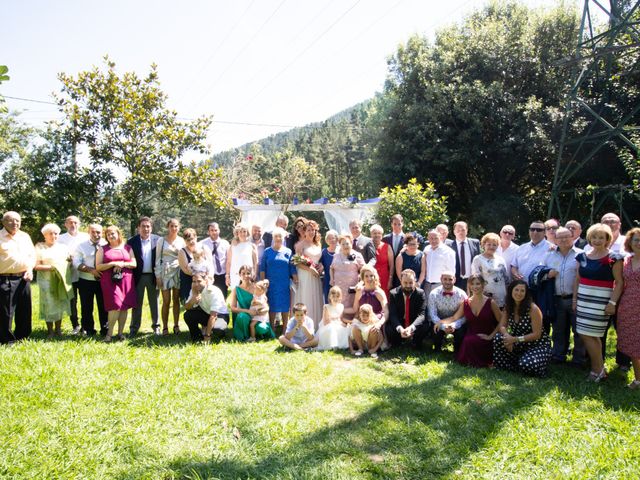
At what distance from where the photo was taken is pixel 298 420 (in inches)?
145

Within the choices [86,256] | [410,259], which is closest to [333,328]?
[410,259]

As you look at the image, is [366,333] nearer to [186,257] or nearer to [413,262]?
[413,262]

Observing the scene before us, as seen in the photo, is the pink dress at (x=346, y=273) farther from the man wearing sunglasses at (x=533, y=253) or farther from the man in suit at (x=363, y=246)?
the man wearing sunglasses at (x=533, y=253)

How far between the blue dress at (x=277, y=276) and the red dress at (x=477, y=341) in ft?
8.31

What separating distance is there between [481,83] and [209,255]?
12538 mm

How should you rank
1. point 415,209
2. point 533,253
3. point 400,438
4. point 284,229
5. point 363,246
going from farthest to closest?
1. point 415,209
2. point 284,229
3. point 363,246
4. point 533,253
5. point 400,438

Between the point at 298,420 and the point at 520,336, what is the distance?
268 centimetres

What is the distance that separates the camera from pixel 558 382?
4.57 m

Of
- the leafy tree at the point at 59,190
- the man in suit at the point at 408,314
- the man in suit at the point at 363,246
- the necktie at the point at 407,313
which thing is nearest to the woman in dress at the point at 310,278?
the man in suit at the point at 363,246

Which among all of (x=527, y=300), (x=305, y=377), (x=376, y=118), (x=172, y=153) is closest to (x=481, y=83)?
(x=376, y=118)

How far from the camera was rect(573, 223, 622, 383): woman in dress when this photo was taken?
458 centimetres

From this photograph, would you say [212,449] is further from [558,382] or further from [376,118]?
[376,118]

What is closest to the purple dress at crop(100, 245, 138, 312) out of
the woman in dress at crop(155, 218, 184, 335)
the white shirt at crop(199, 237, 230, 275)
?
the woman in dress at crop(155, 218, 184, 335)

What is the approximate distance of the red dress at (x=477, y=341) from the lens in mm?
5203
